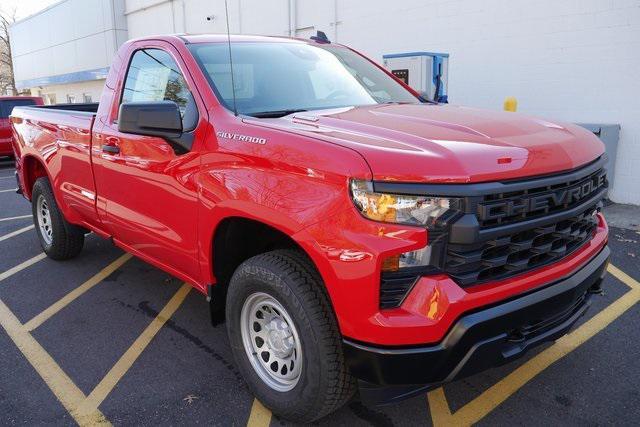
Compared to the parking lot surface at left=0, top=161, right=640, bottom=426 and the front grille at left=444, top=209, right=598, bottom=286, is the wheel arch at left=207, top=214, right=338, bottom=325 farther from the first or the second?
the front grille at left=444, top=209, right=598, bottom=286

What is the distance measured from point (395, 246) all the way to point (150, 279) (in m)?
3.34

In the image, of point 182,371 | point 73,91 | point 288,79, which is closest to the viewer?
point 182,371

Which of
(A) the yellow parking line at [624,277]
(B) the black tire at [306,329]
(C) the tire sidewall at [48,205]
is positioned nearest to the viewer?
(B) the black tire at [306,329]

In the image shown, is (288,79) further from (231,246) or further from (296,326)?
(296,326)

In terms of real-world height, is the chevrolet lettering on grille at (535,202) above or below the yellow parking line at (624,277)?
above

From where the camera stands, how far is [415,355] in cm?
208

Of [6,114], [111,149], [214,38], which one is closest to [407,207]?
[214,38]

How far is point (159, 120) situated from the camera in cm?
286

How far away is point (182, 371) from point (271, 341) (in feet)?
2.84

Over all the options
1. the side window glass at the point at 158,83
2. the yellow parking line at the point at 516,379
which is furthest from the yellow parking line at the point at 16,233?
the yellow parking line at the point at 516,379

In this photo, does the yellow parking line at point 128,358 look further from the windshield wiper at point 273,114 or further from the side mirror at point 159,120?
the windshield wiper at point 273,114

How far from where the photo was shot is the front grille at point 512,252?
2.10 m

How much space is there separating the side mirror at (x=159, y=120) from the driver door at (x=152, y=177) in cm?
6

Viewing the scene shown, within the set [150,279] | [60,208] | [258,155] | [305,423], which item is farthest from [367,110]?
[60,208]
